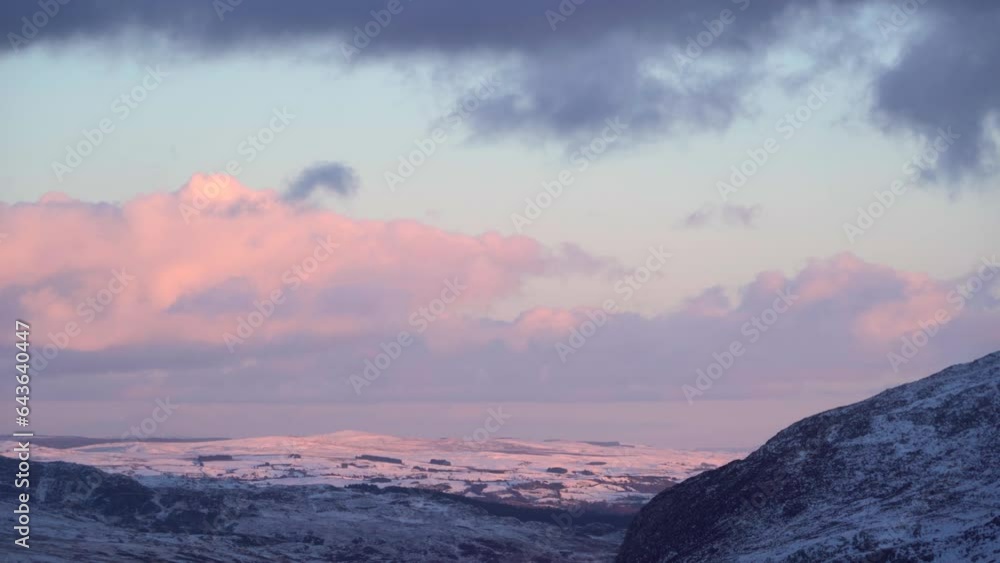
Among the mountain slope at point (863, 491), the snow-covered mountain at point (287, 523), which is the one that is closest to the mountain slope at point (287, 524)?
the snow-covered mountain at point (287, 523)

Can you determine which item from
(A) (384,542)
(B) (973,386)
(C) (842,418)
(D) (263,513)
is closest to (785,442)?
(C) (842,418)

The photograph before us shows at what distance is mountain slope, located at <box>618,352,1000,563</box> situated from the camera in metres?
63.8

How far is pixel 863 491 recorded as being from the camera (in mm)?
73438

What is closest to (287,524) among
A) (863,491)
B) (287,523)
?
(287,523)

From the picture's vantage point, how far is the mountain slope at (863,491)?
63750mm

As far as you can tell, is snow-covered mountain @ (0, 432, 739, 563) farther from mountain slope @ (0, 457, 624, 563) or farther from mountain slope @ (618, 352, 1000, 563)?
mountain slope @ (618, 352, 1000, 563)

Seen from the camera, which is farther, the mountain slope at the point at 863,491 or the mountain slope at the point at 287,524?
the mountain slope at the point at 287,524

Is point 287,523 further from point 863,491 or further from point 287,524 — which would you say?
point 863,491

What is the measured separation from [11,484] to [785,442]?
347 feet

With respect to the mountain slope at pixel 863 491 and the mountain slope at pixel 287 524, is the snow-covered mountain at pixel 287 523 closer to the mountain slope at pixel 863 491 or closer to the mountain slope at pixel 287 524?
the mountain slope at pixel 287 524

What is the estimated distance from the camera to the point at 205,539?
140250mm

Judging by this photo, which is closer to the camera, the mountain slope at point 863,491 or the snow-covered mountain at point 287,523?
the mountain slope at point 863,491

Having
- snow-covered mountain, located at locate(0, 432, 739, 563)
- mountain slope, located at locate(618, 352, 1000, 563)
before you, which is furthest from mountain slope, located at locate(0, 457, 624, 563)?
mountain slope, located at locate(618, 352, 1000, 563)

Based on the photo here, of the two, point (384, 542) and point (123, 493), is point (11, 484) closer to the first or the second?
point (123, 493)
